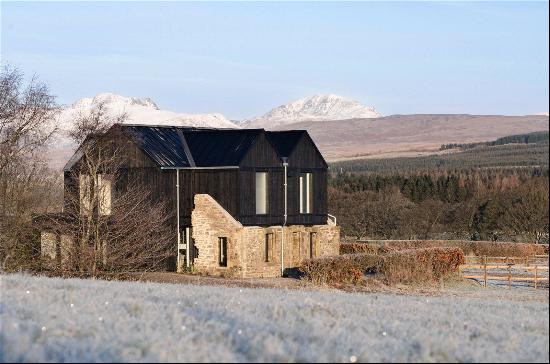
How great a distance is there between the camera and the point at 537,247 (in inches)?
2340

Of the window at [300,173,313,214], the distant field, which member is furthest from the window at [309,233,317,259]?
the distant field

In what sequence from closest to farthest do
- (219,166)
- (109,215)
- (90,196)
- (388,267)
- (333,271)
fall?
(90,196)
(109,215)
(333,271)
(388,267)
(219,166)

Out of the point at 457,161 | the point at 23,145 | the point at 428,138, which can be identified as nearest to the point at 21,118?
the point at 23,145

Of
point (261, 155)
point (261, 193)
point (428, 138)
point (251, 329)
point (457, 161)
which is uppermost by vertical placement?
point (428, 138)

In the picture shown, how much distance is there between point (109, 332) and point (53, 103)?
36976 mm

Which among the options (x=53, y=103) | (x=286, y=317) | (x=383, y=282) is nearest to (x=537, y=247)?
(x=383, y=282)

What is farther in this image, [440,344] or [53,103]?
[53,103]

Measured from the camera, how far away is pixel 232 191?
141ft

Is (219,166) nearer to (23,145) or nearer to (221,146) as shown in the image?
(221,146)

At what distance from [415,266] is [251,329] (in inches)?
1083

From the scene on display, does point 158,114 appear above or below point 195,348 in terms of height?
above

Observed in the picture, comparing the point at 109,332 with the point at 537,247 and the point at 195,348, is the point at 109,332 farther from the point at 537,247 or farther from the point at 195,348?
the point at 537,247

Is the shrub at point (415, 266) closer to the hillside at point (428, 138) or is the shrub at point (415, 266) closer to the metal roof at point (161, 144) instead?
the metal roof at point (161, 144)

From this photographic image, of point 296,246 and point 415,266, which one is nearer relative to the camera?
point 415,266
